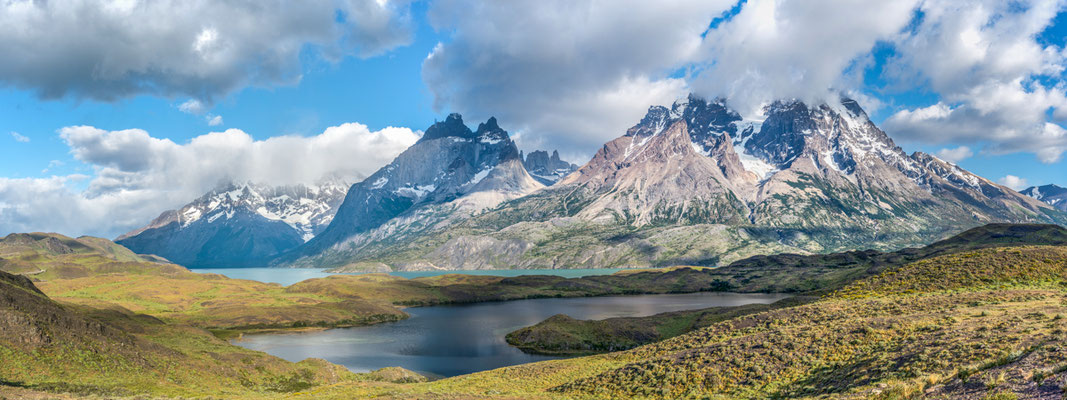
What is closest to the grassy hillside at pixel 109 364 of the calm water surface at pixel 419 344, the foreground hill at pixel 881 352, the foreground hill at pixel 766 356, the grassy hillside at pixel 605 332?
the foreground hill at pixel 766 356

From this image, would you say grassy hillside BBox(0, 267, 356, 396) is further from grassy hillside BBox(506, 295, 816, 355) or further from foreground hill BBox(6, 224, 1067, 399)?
grassy hillside BBox(506, 295, 816, 355)

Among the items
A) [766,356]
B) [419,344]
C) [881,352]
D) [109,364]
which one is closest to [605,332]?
[419,344]

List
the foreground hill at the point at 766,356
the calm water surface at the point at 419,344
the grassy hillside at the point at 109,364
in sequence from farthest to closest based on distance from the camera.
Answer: the calm water surface at the point at 419,344, the grassy hillside at the point at 109,364, the foreground hill at the point at 766,356

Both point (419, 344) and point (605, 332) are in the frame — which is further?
point (419, 344)

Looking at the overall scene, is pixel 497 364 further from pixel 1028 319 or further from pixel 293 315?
pixel 293 315

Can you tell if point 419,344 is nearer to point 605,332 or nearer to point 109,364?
point 605,332

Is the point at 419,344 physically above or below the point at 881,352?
below

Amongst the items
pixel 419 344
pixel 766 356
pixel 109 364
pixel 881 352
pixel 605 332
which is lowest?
pixel 419 344

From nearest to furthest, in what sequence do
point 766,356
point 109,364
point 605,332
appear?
1. point 766,356
2. point 109,364
3. point 605,332

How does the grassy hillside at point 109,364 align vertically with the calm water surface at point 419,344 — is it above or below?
above

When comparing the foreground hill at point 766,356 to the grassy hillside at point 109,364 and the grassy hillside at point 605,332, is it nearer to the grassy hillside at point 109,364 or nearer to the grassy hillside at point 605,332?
the grassy hillside at point 109,364

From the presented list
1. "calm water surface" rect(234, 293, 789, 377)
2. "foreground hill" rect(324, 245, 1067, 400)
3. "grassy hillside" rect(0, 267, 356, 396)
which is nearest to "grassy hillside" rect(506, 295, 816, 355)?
"calm water surface" rect(234, 293, 789, 377)

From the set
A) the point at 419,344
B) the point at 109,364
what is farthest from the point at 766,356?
the point at 419,344

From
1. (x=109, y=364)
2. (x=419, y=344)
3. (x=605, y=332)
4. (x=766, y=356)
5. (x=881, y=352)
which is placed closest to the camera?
(x=881, y=352)
